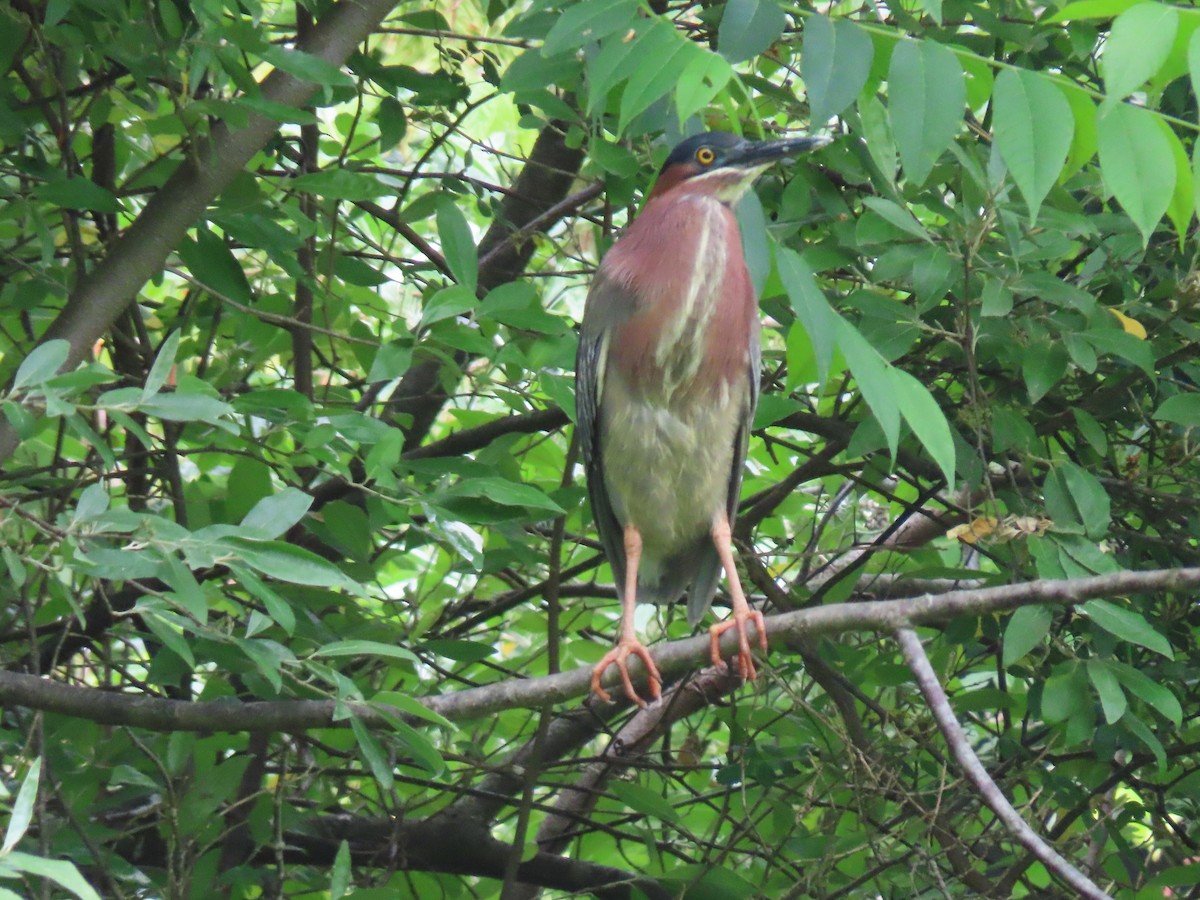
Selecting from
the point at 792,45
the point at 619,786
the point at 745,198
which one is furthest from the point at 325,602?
the point at 792,45

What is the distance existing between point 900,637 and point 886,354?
2.70 ft

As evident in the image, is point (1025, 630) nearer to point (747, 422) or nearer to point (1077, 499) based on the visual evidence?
point (1077, 499)

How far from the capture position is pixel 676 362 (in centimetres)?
305

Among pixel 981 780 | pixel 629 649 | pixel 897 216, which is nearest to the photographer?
pixel 981 780

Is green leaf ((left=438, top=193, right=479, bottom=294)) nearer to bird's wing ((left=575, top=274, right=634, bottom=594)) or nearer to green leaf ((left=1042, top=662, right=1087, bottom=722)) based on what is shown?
bird's wing ((left=575, top=274, right=634, bottom=594))

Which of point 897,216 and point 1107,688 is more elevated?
point 897,216

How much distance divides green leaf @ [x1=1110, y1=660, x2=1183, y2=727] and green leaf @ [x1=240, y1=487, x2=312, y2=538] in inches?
64.3


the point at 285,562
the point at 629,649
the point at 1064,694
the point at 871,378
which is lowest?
the point at 1064,694

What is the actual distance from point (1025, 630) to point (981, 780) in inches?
29.4

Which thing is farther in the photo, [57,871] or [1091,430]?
[1091,430]

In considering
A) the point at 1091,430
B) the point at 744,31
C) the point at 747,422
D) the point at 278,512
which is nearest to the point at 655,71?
the point at 744,31

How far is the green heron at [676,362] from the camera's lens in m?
3.01

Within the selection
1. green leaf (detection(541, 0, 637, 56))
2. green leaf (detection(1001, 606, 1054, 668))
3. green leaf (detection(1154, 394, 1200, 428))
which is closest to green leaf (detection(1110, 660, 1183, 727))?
green leaf (detection(1001, 606, 1054, 668))

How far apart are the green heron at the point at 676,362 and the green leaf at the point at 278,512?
991 millimetres
